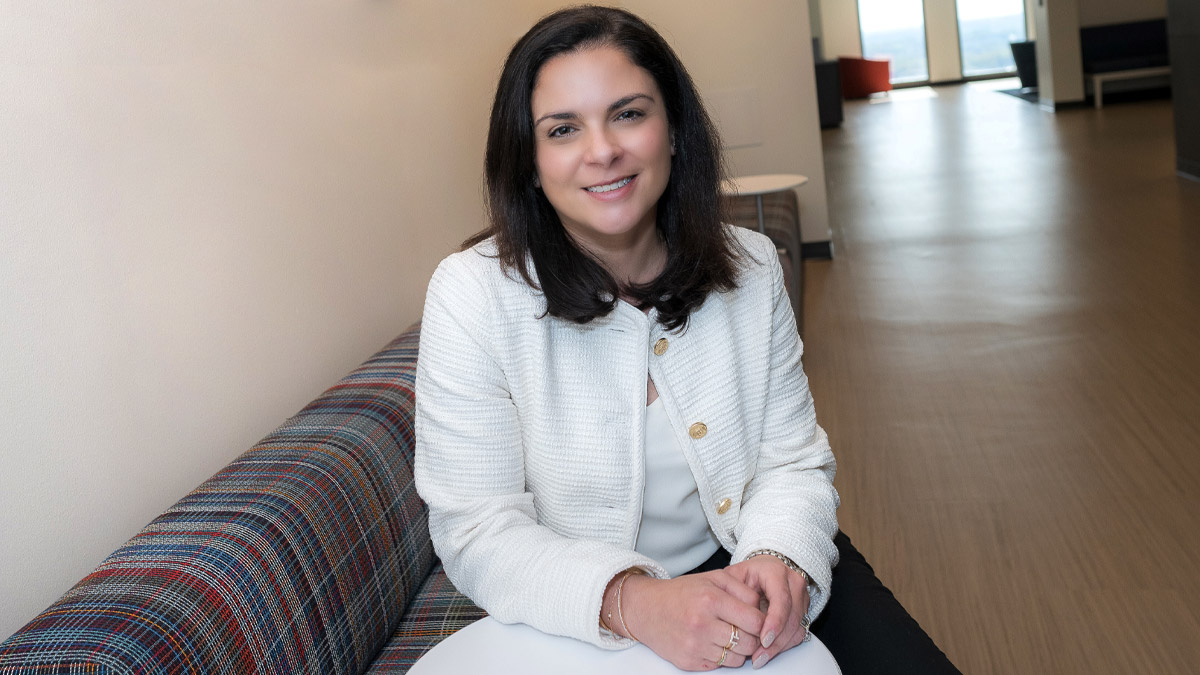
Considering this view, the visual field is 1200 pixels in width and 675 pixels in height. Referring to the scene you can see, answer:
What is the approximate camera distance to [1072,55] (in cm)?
1284

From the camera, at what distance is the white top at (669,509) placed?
1551 millimetres

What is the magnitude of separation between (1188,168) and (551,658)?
7577 mm

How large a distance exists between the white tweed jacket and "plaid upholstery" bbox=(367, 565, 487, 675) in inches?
12.5

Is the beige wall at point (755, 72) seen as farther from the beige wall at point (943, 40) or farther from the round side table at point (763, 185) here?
the beige wall at point (943, 40)

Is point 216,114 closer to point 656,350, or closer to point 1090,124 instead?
point 656,350

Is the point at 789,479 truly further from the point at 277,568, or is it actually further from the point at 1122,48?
the point at 1122,48

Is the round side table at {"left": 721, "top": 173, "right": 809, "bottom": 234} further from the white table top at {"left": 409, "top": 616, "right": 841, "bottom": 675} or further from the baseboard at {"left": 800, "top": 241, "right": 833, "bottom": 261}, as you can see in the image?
the white table top at {"left": 409, "top": 616, "right": 841, "bottom": 675}

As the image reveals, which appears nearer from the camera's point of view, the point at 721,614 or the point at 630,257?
the point at 721,614

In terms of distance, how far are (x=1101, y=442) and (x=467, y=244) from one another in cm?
250

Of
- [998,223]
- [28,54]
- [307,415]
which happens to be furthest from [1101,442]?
[998,223]

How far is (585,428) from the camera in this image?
151 centimetres

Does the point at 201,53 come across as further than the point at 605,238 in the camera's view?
Yes

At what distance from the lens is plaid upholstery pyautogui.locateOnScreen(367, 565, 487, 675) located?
1.73 metres

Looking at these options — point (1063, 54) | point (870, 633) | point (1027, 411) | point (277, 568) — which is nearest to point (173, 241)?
point (277, 568)
